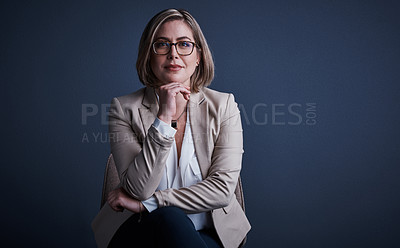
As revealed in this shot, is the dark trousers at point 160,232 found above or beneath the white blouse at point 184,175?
beneath

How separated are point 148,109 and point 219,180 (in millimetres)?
436

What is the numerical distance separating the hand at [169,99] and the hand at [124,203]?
0.32 meters

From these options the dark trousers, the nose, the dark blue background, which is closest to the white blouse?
the dark trousers

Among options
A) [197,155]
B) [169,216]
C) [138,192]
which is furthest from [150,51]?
[169,216]

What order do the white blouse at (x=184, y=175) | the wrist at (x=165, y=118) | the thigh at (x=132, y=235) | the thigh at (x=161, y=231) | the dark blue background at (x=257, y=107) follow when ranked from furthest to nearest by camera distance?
1. the dark blue background at (x=257, y=107)
2. the white blouse at (x=184, y=175)
3. the wrist at (x=165, y=118)
4. the thigh at (x=132, y=235)
5. the thigh at (x=161, y=231)

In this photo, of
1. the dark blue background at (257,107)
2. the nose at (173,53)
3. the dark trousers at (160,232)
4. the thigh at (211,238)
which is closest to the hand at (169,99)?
the nose at (173,53)

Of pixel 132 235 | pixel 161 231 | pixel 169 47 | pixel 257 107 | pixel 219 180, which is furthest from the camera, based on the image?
pixel 257 107

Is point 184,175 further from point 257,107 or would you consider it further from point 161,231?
point 257,107

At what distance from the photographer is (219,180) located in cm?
152

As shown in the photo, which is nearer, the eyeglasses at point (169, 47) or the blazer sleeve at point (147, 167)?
the blazer sleeve at point (147, 167)

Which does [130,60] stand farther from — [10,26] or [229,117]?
[229,117]

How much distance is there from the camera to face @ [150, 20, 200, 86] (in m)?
1.63

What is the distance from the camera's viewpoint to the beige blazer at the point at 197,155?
4.69ft

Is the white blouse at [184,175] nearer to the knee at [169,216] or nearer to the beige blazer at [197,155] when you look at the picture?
the beige blazer at [197,155]
